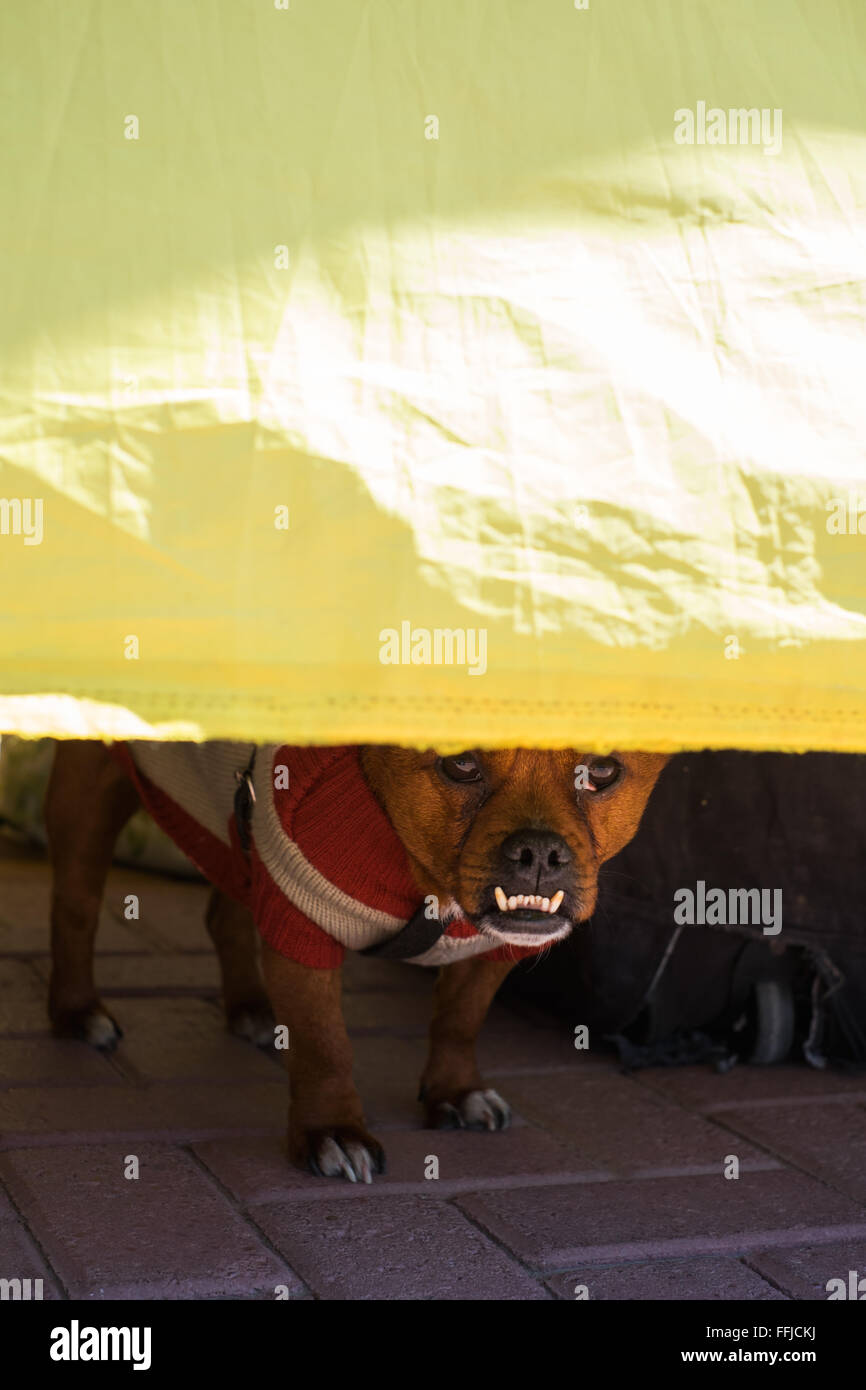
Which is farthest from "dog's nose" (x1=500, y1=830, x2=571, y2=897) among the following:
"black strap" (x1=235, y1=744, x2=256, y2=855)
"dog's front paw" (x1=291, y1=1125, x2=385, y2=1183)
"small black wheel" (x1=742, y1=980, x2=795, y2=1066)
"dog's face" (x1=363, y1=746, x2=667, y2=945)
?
"small black wheel" (x1=742, y1=980, x2=795, y2=1066)

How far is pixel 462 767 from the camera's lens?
209cm

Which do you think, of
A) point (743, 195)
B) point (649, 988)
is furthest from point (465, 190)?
point (649, 988)

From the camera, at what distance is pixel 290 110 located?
1441mm

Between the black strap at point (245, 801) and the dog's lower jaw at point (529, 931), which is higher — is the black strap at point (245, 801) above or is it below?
above

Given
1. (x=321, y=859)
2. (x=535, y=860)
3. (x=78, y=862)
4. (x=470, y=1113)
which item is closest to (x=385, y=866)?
(x=321, y=859)

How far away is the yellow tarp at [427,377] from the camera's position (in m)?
1.39

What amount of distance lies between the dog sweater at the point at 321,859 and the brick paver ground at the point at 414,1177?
0.37m

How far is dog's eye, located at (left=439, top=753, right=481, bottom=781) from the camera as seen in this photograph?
2084 millimetres

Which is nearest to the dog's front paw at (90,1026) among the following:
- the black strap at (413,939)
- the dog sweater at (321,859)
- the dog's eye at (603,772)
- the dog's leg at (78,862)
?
the dog's leg at (78,862)

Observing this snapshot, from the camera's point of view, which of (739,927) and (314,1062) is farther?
(739,927)

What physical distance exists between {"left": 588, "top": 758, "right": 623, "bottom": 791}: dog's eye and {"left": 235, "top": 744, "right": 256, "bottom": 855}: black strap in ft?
1.80

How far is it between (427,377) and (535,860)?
31.4 inches

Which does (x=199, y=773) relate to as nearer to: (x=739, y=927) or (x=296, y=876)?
(x=296, y=876)

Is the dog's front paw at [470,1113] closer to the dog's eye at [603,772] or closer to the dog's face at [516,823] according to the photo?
the dog's face at [516,823]
